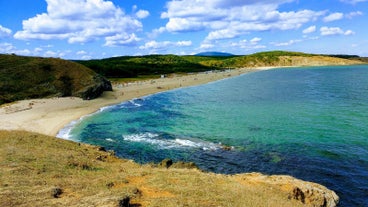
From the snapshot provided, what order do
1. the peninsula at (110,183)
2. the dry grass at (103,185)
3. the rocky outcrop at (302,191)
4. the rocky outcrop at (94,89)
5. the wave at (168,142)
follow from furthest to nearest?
the rocky outcrop at (94,89)
the wave at (168,142)
the rocky outcrop at (302,191)
the peninsula at (110,183)
the dry grass at (103,185)

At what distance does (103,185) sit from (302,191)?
13.3 metres

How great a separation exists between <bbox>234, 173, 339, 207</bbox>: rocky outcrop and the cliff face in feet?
202

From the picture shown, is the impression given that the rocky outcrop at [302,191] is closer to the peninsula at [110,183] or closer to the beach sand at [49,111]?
the peninsula at [110,183]

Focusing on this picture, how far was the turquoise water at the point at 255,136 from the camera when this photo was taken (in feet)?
100

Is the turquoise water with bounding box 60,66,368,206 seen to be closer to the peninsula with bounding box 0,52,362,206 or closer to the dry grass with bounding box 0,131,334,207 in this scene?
the peninsula with bounding box 0,52,362,206

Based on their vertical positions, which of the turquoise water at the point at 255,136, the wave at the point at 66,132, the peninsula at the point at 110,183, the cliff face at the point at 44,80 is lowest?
the turquoise water at the point at 255,136

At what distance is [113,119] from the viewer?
56875 mm

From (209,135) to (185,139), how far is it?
3.66 meters

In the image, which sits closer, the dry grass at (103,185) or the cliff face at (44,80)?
the dry grass at (103,185)

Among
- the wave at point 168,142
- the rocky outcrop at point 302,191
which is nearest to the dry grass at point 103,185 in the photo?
the rocky outcrop at point 302,191

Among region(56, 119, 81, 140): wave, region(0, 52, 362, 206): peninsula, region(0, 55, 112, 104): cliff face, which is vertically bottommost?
region(56, 119, 81, 140): wave

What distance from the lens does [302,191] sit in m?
22.2

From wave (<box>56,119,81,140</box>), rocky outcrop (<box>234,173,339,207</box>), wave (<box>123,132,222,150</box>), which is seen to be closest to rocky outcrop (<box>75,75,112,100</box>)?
wave (<box>56,119,81,140</box>)

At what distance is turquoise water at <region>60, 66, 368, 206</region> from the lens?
30.6m
